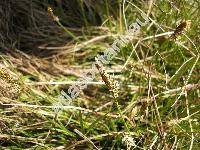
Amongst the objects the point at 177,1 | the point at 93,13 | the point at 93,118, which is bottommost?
the point at 93,118

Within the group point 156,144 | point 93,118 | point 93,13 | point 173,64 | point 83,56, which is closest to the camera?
point 156,144

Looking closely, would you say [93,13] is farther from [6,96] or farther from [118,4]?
[6,96]

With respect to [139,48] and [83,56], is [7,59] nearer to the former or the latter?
[83,56]

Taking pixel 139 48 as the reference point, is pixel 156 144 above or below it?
below

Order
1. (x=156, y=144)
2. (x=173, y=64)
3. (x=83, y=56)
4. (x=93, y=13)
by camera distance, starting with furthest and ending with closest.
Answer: (x=93, y=13) < (x=83, y=56) < (x=173, y=64) < (x=156, y=144)

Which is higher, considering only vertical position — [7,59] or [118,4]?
[118,4]

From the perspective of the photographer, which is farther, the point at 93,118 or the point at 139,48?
the point at 139,48

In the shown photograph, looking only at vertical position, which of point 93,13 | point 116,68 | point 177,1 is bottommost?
point 116,68

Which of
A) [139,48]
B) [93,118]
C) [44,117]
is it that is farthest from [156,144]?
[139,48]

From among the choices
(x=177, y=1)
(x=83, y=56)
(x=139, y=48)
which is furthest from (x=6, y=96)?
(x=177, y=1)
